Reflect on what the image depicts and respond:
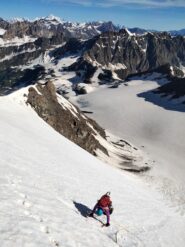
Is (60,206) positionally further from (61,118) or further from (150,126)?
(150,126)

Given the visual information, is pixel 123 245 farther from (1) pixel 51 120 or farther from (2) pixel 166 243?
(1) pixel 51 120

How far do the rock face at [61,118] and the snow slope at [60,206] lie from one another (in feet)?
91.0

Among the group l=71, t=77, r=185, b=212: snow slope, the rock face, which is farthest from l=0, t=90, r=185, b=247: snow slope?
the rock face

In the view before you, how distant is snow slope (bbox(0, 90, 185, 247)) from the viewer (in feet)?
62.3

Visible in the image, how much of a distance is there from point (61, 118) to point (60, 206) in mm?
58616

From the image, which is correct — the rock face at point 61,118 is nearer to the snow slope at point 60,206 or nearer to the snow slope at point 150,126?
the snow slope at point 150,126

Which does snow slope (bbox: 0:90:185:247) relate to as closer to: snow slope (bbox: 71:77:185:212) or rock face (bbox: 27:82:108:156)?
snow slope (bbox: 71:77:185:212)

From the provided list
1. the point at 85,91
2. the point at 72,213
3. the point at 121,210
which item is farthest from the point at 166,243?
the point at 85,91

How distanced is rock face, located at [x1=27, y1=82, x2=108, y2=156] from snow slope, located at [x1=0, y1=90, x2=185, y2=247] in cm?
2775

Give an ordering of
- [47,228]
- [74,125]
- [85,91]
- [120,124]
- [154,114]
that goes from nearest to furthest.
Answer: [47,228] < [74,125] < [120,124] < [154,114] < [85,91]

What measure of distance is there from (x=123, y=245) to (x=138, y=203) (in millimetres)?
15387

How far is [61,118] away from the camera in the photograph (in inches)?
3238

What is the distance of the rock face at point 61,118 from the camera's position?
78.1m

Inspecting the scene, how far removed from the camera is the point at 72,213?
2389 centimetres
